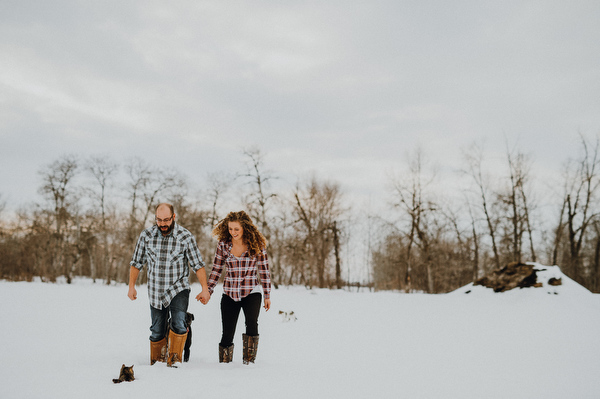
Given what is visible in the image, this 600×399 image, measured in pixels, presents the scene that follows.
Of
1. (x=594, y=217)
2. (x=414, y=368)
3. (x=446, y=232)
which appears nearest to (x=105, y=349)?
(x=414, y=368)

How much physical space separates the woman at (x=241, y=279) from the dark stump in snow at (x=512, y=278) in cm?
1145

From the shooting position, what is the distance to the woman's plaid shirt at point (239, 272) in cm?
425

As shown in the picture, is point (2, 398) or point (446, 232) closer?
point (2, 398)

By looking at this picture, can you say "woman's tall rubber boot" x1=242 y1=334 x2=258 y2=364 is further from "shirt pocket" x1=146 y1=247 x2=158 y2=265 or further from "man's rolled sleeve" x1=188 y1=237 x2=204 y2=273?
"shirt pocket" x1=146 y1=247 x2=158 y2=265

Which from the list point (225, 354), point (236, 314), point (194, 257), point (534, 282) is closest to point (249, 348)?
point (225, 354)

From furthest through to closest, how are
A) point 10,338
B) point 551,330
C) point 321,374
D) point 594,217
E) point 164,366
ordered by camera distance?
point 594,217 → point 551,330 → point 10,338 → point 321,374 → point 164,366

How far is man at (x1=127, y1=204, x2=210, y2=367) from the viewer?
3998 millimetres

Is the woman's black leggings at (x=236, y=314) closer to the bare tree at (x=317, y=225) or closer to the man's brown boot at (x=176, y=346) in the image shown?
the man's brown boot at (x=176, y=346)

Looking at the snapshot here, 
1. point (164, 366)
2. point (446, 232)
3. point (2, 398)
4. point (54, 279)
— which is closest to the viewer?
point (2, 398)

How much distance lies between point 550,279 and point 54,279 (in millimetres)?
32877

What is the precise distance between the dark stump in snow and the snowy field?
0.34m

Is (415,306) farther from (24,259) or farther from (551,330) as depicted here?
(24,259)

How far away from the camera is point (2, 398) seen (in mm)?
2863

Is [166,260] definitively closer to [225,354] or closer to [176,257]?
[176,257]
